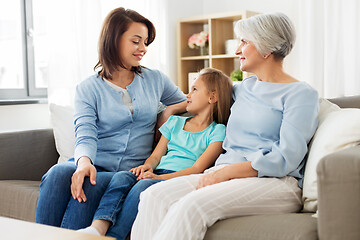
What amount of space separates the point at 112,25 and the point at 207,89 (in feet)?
1.62

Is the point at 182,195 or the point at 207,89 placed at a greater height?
the point at 207,89

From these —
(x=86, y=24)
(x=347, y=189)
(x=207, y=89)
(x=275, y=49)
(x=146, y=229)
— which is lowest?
(x=146, y=229)

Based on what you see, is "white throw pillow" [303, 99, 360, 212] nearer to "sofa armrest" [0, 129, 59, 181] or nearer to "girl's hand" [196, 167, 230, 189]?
"girl's hand" [196, 167, 230, 189]

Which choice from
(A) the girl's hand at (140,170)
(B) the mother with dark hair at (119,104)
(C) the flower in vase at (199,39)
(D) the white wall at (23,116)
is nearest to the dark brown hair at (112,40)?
(B) the mother with dark hair at (119,104)

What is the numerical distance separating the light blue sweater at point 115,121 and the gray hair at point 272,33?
0.55 m

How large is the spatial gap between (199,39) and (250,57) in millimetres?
2303

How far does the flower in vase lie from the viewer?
406cm

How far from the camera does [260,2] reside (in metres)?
4.08

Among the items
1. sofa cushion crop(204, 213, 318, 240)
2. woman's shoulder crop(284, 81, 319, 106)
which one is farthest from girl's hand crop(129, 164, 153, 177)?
woman's shoulder crop(284, 81, 319, 106)

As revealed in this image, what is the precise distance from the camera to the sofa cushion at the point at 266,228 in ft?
4.32

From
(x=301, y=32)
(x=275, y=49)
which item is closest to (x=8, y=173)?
(x=275, y=49)

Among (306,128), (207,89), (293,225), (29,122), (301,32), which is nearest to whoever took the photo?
(293,225)

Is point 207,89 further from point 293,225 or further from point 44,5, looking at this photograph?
point 44,5

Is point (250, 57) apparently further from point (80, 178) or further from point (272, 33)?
point (80, 178)
